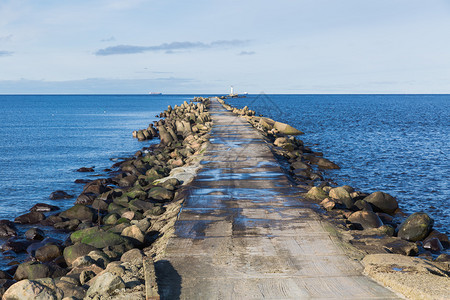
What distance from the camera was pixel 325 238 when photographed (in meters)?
9.55

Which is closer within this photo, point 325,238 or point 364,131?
point 325,238

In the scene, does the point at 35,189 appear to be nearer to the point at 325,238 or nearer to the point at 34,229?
the point at 34,229

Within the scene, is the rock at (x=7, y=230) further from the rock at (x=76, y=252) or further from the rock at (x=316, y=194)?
the rock at (x=316, y=194)

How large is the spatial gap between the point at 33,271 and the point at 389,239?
798cm

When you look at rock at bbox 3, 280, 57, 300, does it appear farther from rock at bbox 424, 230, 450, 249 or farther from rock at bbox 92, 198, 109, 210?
rock at bbox 424, 230, 450, 249

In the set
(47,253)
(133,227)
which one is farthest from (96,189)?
(133,227)

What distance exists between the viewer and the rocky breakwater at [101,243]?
23.5ft

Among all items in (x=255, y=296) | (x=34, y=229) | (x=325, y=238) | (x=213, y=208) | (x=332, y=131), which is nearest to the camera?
(x=255, y=296)

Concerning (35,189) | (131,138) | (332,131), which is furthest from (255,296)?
(332,131)

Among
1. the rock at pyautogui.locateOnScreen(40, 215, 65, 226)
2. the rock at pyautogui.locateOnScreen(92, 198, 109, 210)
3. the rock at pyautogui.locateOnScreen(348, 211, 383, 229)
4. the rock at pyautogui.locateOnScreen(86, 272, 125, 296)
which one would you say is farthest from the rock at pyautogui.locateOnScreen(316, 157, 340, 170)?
the rock at pyautogui.locateOnScreen(86, 272, 125, 296)

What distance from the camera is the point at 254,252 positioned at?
339 inches

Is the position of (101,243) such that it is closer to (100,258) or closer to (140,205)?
(100,258)

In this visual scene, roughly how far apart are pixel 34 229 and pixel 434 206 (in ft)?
46.4

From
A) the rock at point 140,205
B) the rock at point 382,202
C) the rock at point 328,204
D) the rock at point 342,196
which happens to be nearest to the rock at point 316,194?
the rock at point 328,204
